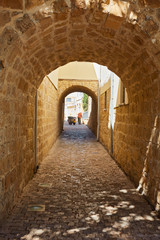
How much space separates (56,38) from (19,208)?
3111mm

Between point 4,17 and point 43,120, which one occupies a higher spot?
point 4,17

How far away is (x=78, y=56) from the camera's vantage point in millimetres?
5297

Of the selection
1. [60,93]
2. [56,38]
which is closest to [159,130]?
[56,38]

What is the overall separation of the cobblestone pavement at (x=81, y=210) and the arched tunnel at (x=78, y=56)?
28 cm

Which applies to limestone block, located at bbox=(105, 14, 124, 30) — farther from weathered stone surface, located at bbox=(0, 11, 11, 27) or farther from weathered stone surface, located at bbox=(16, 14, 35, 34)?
weathered stone surface, located at bbox=(0, 11, 11, 27)

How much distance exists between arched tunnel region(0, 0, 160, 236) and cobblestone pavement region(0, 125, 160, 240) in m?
0.28

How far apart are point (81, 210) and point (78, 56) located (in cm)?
352

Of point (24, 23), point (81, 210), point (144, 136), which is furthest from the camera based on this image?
point (144, 136)

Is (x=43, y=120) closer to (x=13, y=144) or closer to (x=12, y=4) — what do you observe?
(x=13, y=144)

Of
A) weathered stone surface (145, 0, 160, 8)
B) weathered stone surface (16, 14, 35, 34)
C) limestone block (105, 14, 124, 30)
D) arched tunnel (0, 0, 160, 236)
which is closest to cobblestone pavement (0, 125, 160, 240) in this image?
arched tunnel (0, 0, 160, 236)

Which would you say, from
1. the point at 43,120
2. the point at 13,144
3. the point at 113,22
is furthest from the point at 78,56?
the point at 43,120

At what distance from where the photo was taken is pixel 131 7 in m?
2.94

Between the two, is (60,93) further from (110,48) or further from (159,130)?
(159,130)

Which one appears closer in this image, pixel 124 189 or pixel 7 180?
pixel 7 180
